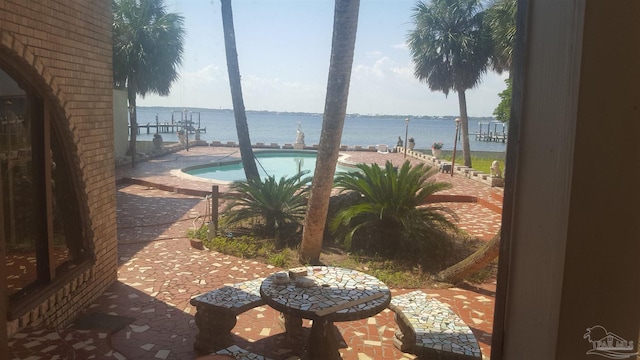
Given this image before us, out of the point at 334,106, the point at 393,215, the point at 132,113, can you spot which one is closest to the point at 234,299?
the point at 334,106

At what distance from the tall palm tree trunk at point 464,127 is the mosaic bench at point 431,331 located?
57.2 feet

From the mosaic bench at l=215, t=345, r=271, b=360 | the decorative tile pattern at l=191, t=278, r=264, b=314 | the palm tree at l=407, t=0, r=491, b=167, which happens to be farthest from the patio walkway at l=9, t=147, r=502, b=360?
the palm tree at l=407, t=0, r=491, b=167

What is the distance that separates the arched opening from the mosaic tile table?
7.43ft

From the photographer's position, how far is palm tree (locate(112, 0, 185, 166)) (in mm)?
21078

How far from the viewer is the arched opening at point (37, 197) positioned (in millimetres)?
4535

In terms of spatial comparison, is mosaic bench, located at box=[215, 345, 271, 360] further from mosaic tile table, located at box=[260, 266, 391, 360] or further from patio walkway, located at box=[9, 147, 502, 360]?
patio walkway, located at box=[9, 147, 502, 360]

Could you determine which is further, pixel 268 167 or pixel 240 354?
pixel 268 167

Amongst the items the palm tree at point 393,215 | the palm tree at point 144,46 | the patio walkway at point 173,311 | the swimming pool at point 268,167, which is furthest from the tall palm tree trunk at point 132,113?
the palm tree at point 393,215

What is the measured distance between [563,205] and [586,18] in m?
0.30

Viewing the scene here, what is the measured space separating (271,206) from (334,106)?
9.05 feet

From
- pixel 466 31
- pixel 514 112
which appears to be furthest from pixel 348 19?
pixel 466 31

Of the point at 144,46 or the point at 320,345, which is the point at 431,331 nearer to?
the point at 320,345

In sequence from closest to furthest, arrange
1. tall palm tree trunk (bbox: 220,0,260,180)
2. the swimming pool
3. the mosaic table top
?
1. the mosaic table top
2. tall palm tree trunk (bbox: 220,0,260,180)
3. the swimming pool

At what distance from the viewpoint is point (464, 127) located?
2111 cm
